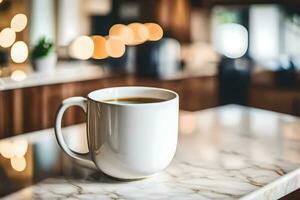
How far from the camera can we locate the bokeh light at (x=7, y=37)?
317 centimetres

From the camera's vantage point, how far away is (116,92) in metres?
0.86

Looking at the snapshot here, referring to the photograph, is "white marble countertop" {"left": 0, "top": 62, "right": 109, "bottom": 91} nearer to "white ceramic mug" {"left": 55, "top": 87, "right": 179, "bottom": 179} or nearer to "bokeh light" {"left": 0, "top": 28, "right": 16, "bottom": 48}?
"bokeh light" {"left": 0, "top": 28, "right": 16, "bottom": 48}

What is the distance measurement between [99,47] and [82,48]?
0.65 ft

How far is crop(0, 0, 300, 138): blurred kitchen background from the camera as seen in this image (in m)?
2.71

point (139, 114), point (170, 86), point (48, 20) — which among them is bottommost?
point (170, 86)

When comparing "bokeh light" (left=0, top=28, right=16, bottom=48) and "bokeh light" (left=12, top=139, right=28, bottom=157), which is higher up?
"bokeh light" (left=0, top=28, right=16, bottom=48)

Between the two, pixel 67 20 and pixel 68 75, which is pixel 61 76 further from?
pixel 67 20

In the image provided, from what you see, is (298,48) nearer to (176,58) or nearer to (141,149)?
(176,58)

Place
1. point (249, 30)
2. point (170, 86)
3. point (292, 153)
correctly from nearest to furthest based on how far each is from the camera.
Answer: point (292, 153), point (170, 86), point (249, 30)

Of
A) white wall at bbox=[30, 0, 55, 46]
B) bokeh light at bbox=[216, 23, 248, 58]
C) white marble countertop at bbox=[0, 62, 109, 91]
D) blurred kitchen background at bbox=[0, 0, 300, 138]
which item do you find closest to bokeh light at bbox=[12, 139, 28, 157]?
white marble countertop at bbox=[0, 62, 109, 91]

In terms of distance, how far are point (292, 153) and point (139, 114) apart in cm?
39

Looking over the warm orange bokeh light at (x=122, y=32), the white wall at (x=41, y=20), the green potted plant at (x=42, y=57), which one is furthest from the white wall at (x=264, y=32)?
the green potted plant at (x=42, y=57)

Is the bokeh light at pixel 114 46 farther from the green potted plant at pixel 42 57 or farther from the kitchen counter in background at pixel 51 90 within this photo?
the green potted plant at pixel 42 57

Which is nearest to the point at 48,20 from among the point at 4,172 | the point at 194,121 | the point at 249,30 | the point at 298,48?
the point at 249,30
